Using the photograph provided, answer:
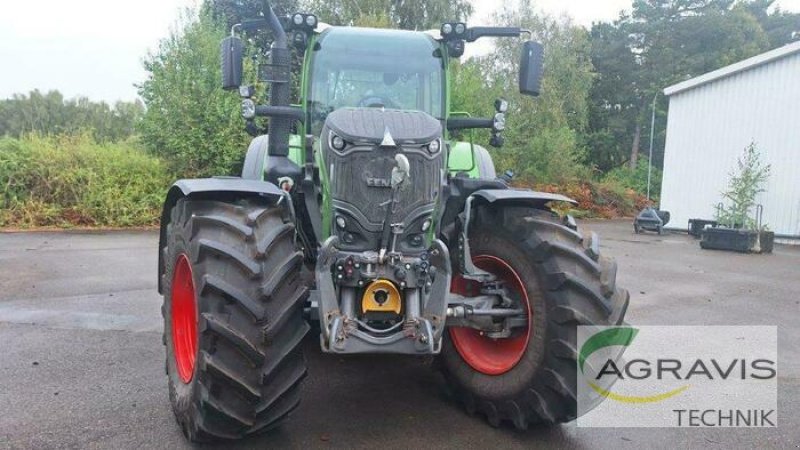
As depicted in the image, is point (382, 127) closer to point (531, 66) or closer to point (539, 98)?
point (531, 66)

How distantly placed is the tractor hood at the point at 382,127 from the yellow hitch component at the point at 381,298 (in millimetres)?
755

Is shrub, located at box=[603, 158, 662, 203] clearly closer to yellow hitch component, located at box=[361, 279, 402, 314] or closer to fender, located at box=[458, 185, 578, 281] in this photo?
fender, located at box=[458, 185, 578, 281]

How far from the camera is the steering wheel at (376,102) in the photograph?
13.8 feet

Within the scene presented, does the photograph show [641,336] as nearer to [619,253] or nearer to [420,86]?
[420,86]

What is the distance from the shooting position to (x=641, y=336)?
5.57m

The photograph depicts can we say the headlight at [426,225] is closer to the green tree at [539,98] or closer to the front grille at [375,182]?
the front grille at [375,182]

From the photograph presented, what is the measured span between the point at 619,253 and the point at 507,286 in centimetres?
971

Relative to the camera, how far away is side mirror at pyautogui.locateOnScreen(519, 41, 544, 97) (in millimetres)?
4336

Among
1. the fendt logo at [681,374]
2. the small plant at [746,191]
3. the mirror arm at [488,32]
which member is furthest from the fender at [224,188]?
the small plant at [746,191]

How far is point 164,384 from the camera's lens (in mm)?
4004

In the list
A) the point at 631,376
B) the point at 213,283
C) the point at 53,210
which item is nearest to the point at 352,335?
the point at 213,283

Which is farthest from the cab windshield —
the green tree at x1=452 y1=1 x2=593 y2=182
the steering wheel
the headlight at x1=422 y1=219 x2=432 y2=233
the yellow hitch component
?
the green tree at x1=452 y1=1 x2=593 y2=182

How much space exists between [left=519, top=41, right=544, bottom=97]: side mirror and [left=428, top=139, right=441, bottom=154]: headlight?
4.82 feet

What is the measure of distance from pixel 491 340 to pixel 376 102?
1.84m
